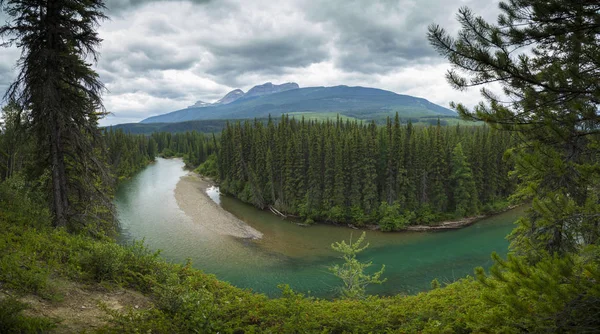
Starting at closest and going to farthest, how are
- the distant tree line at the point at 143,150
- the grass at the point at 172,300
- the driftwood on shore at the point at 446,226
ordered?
1. the grass at the point at 172,300
2. the driftwood on shore at the point at 446,226
3. the distant tree line at the point at 143,150

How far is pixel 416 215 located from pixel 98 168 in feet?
132

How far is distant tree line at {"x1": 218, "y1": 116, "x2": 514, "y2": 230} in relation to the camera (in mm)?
43188


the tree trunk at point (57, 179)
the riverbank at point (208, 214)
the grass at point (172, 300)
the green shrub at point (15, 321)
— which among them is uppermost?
the tree trunk at point (57, 179)

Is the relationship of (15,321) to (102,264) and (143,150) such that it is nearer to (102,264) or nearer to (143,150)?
(102,264)

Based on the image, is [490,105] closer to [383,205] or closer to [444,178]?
[383,205]

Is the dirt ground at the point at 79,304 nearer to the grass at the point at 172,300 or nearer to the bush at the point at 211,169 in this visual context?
the grass at the point at 172,300

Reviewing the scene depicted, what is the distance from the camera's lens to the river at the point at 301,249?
2472 centimetres

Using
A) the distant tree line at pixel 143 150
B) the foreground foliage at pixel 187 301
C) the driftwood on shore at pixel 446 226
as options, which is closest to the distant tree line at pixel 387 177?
the driftwood on shore at pixel 446 226

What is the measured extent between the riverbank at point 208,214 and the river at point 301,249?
1259 millimetres

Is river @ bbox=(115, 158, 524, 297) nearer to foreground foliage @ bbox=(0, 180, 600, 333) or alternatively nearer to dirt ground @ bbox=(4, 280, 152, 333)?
foreground foliage @ bbox=(0, 180, 600, 333)

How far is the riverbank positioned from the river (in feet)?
4.13

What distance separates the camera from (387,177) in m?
45.1

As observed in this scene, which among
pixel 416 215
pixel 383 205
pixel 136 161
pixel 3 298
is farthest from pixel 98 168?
pixel 136 161

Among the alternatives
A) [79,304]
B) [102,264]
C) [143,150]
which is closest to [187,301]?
[79,304]
